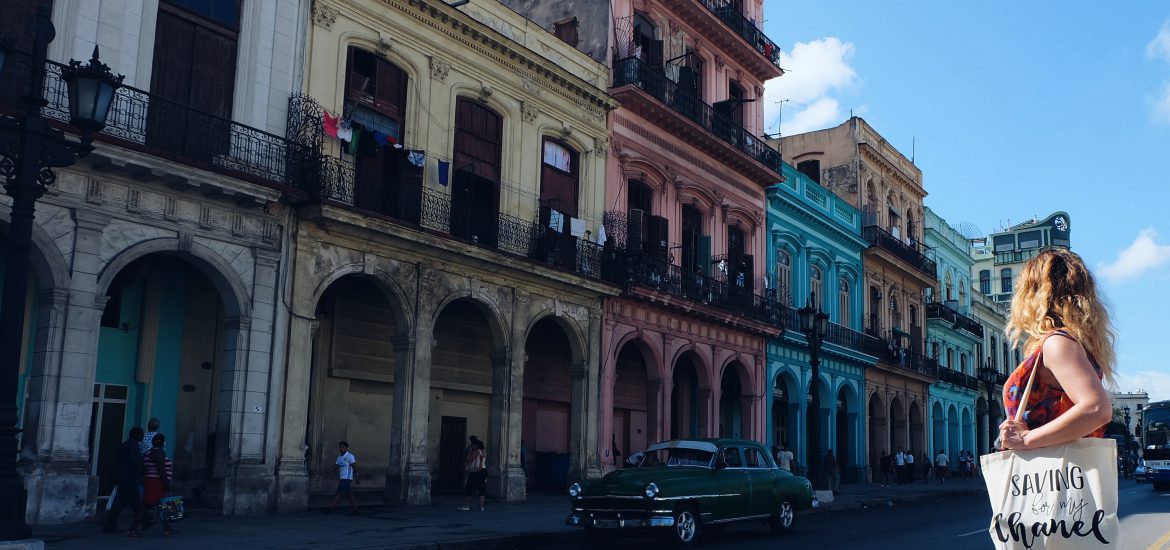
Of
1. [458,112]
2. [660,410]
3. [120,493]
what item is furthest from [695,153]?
[120,493]

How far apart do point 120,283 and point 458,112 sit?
7.77 m

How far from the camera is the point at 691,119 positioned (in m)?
27.2

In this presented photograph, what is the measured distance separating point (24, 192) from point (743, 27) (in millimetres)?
24882

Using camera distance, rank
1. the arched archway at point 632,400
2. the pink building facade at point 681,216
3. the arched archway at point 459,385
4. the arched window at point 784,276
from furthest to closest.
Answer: the arched window at point 784,276, the arched archway at point 632,400, the pink building facade at point 681,216, the arched archway at point 459,385

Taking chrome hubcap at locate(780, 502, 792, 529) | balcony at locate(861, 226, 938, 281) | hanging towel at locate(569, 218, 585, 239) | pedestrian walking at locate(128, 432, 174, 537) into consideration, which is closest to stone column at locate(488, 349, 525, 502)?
hanging towel at locate(569, 218, 585, 239)

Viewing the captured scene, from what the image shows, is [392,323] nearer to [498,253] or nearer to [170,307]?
[498,253]

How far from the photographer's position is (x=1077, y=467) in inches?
125

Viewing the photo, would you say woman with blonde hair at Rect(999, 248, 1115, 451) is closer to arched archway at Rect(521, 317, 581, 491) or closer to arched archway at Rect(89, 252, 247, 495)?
arched archway at Rect(89, 252, 247, 495)

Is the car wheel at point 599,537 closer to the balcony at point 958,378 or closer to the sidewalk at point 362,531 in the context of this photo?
the sidewalk at point 362,531

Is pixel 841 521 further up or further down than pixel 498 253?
further down

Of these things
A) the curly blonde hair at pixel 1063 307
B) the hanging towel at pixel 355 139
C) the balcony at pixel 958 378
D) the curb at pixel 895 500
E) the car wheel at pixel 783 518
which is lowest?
the curb at pixel 895 500

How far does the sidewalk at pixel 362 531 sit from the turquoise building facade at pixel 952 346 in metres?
31.8

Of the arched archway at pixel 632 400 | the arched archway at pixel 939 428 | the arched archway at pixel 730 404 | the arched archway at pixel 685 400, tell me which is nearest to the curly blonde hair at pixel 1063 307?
the arched archway at pixel 632 400

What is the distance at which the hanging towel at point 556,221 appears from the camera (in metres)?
22.5
